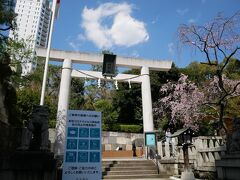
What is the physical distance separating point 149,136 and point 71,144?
25.6 ft

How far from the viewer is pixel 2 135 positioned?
6.86 m

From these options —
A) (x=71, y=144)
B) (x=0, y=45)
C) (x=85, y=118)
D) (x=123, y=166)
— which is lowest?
(x=123, y=166)

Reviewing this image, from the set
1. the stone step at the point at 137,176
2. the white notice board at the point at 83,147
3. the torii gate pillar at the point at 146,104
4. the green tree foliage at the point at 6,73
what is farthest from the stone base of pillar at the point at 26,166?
the torii gate pillar at the point at 146,104

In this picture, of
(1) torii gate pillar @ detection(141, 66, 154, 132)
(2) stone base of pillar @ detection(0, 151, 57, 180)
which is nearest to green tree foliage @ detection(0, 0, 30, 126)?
(2) stone base of pillar @ detection(0, 151, 57, 180)

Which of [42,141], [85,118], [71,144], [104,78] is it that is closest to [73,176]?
[71,144]

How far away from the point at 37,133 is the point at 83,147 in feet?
6.91

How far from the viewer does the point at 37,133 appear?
716 centimetres

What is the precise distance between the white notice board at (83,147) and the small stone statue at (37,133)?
1485 millimetres

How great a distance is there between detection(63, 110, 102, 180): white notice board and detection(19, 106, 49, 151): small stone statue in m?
1.49

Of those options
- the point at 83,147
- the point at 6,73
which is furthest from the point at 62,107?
the point at 83,147

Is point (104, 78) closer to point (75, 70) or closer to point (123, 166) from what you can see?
point (75, 70)

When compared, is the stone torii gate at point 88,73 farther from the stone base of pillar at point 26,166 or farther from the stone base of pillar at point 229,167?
the stone base of pillar at point 26,166

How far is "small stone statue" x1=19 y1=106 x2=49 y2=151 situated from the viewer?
6.84 meters

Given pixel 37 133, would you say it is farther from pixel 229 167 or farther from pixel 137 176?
pixel 229 167
